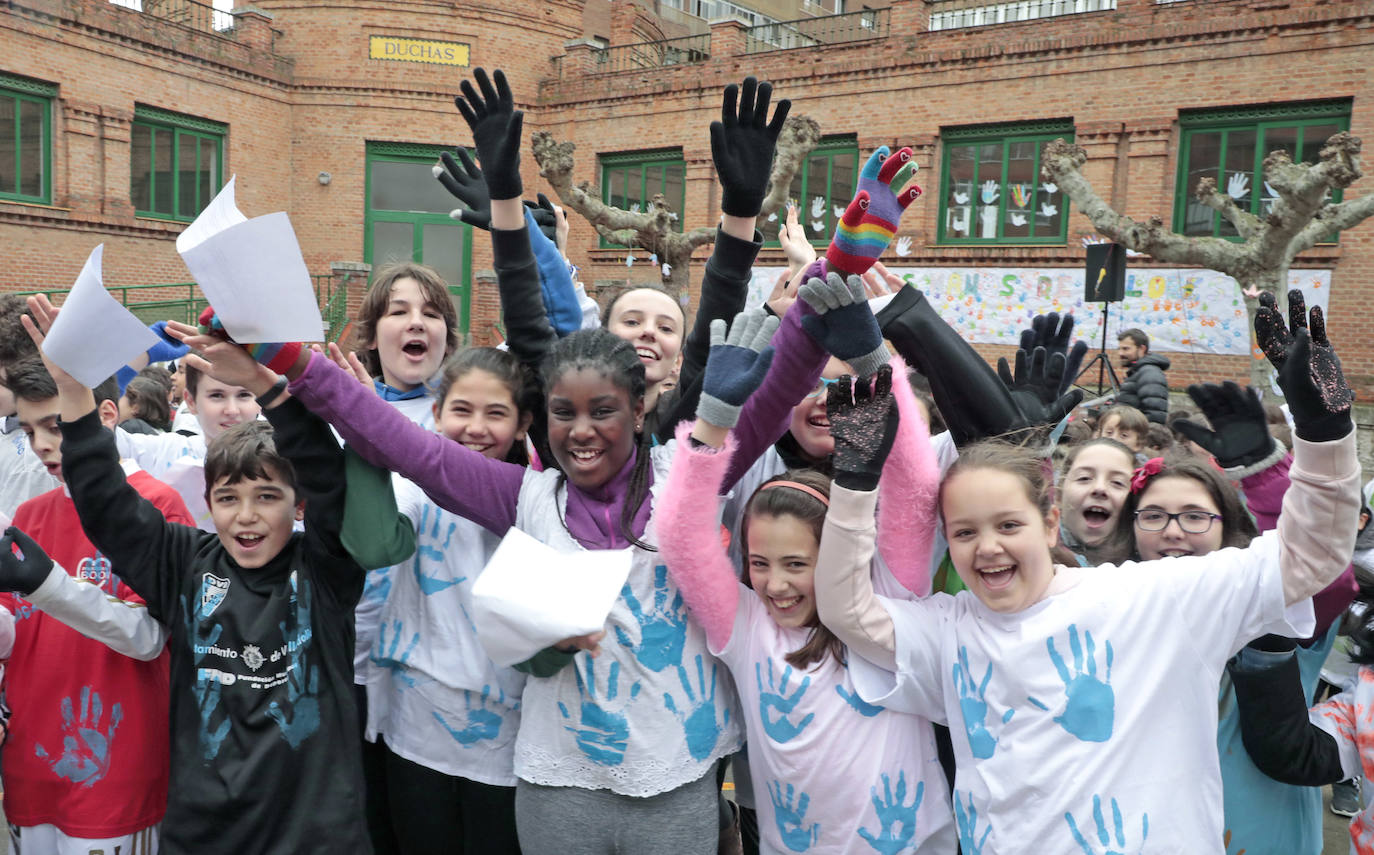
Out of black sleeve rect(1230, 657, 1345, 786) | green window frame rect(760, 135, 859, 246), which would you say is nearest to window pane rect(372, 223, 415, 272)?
green window frame rect(760, 135, 859, 246)

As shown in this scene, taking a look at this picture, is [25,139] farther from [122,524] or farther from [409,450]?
[409,450]

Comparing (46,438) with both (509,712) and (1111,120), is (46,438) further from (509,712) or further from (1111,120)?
(1111,120)

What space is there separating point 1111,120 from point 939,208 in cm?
269

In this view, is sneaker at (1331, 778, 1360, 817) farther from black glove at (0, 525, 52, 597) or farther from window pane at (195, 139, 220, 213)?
window pane at (195, 139, 220, 213)

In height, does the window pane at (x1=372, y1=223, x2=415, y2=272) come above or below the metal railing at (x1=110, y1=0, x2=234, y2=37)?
below

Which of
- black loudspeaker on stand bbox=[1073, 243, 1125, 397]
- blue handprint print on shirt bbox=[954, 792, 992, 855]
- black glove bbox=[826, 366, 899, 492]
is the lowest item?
blue handprint print on shirt bbox=[954, 792, 992, 855]

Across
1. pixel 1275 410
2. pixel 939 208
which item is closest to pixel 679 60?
pixel 939 208

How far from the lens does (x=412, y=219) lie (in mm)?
18922

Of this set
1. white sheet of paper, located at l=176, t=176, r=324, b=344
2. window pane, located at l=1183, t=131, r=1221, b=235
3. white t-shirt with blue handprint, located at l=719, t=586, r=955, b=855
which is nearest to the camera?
white sheet of paper, located at l=176, t=176, r=324, b=344

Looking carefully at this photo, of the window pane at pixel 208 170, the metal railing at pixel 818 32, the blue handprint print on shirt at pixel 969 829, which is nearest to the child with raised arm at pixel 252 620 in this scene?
the blue handprint print on shirt at pixel 969 829

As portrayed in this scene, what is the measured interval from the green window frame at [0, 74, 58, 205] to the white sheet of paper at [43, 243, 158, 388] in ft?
52.3

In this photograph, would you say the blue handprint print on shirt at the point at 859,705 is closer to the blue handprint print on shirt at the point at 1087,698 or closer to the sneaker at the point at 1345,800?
the blue handprint print on shirt at the point at 1087,698

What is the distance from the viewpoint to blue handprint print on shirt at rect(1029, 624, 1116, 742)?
1.88 meters

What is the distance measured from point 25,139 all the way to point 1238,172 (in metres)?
17.7
